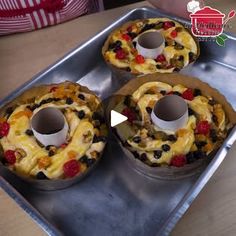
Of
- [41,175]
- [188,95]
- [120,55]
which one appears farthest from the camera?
[120,55]

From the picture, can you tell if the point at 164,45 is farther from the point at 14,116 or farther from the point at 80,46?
the point at 14,116

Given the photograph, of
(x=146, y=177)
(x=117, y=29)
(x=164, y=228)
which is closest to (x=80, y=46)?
(x=117, y=29)

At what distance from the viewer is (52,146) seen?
0.82 meters

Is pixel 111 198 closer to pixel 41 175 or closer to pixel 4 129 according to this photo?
pixel 41 175

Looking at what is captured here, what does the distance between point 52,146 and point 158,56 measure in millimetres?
372

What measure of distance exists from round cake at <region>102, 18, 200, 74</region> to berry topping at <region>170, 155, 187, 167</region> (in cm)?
26

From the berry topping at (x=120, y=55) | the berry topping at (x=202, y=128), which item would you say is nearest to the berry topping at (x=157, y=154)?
the berry topping at (x=202, y=128)

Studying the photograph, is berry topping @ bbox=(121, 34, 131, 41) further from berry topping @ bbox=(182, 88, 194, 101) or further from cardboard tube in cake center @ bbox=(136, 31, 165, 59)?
berry topping @ bbox=(182, 88, 194, 101)

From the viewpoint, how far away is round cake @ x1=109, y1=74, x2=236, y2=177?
2.66ft

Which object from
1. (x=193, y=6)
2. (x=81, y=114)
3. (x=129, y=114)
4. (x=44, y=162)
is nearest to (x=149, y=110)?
(x=129, y=114)

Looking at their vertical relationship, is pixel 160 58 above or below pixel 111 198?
above

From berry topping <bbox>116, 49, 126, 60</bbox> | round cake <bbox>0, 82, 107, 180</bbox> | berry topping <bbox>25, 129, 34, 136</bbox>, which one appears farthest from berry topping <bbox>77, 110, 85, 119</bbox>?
berry topping <bbox>116, 49, 126, 60</bbox>

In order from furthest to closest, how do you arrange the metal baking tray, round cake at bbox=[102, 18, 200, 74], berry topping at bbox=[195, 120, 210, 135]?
round cake at bbox=[102, 18, 200, 74] → berry topping at bbox=[195, 120, 210, 135] → the metal baking tray

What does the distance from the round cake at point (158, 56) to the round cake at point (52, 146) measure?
0.15 m
